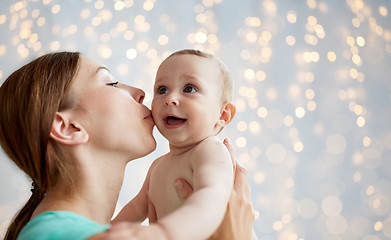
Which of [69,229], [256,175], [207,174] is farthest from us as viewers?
[256,175]

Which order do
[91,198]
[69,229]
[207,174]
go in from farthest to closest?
[91,198] → [207,174] → [69,229]

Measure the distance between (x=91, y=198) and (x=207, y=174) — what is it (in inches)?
13.2

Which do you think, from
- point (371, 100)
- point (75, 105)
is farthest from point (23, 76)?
point (371, 100)

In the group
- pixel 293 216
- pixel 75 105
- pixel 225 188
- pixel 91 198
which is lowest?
pixel 293 216

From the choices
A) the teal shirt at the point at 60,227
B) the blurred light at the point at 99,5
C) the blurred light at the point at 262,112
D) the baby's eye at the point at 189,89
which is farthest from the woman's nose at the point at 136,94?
the blurred light at the point at 262,112

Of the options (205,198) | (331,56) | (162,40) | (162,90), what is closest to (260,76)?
(331,56)

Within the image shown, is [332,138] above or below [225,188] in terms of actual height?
below

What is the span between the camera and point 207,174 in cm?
103

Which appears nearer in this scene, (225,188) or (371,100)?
(225,188)

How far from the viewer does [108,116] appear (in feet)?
3.84

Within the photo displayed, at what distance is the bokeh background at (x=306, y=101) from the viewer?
8.10ft

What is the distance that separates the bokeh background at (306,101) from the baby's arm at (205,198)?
4.34 feet

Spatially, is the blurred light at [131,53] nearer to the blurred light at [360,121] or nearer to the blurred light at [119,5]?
the blurred light at [119,5]

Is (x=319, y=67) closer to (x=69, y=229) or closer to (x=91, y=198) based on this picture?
(x=91, y=198)
